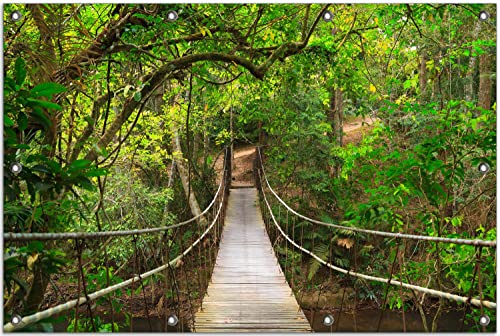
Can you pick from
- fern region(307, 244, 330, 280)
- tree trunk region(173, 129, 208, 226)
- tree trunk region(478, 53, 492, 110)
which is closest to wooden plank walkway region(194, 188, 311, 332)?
tree trunk region(173, 129, 208, 226)

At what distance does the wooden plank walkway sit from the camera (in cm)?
265

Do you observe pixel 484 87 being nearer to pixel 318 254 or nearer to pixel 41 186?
pixel 318 254

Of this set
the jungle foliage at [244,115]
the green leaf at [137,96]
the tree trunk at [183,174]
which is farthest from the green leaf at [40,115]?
the tree trunk at [183,174]

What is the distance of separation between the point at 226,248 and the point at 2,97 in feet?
14.6

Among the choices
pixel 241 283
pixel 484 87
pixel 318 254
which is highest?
pixel 484 87

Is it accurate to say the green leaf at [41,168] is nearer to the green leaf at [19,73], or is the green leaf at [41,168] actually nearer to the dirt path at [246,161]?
the green leaf at [19,73]

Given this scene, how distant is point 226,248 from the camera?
17.7 feet

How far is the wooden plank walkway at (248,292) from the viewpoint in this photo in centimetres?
265

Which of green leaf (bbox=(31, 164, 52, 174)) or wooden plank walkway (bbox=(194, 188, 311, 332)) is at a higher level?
green leaf (bbox=(31, 164, 52, 174))

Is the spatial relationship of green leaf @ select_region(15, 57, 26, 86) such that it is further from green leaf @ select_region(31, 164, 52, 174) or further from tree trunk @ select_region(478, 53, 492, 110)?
tree trunk @ select_region(478, 53, 492, 110)

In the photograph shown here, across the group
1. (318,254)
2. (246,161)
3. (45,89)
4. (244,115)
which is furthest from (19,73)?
(246,161)

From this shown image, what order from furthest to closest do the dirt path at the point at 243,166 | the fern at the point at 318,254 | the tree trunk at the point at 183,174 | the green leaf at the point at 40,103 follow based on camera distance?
the dirt path at the point at 243,166, the fern at the point at 318,254, the tree trunk at the point at 183,174, the green leaf at the point at 40,103

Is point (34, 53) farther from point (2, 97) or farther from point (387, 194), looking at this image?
point (387, 194)

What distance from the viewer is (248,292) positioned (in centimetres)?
358
